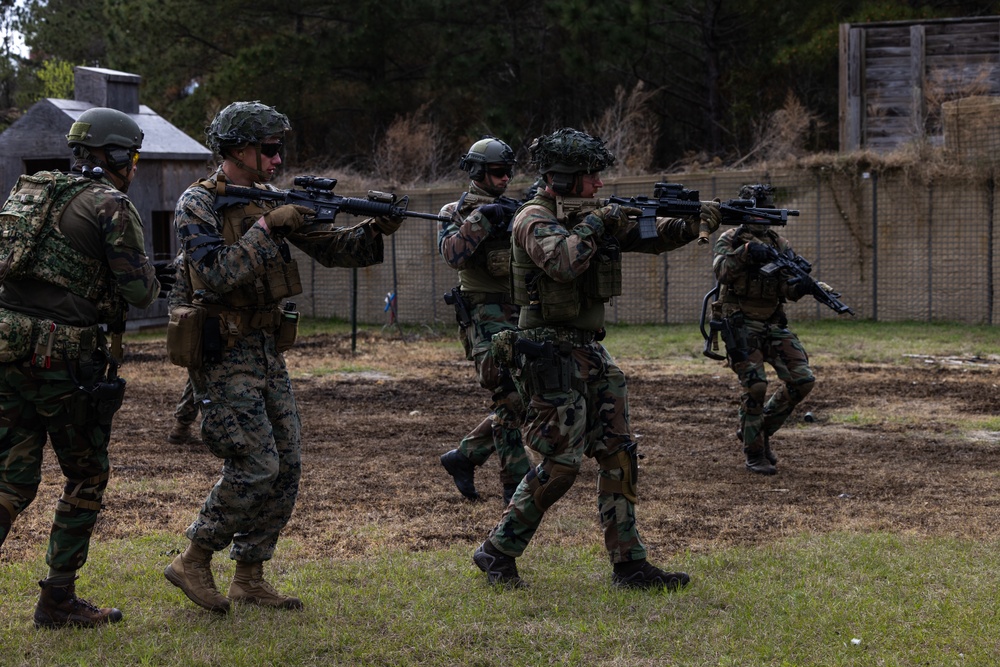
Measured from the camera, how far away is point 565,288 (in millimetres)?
5273

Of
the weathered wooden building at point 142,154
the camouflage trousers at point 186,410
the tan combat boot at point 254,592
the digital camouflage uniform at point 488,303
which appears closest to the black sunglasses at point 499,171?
the digital camouflage uniform at point 488,303

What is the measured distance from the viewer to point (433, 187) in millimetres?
19281

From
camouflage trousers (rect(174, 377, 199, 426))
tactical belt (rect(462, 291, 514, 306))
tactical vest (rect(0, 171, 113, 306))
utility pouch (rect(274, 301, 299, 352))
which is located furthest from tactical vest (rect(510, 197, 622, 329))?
camouflage trousers (rect(174, 377, 199, 426))

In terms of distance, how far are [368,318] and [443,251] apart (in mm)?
12559

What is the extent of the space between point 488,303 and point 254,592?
101 inches

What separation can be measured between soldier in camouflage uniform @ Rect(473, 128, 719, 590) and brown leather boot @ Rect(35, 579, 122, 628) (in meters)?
1.73

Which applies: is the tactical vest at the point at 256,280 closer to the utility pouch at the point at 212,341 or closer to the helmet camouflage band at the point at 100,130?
the utility pouch at the point at 212,341

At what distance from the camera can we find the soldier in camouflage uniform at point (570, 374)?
523cm

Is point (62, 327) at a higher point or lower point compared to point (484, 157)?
lower

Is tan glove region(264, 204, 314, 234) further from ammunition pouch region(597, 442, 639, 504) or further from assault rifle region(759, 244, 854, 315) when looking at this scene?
assault rifle region(759, 244, 854, 315)

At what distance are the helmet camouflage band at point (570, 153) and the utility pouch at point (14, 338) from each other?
234 cm

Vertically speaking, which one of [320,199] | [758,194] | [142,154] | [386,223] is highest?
[142,154]

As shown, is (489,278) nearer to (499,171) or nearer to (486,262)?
(486,262)

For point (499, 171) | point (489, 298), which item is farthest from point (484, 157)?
point (489, 298)
